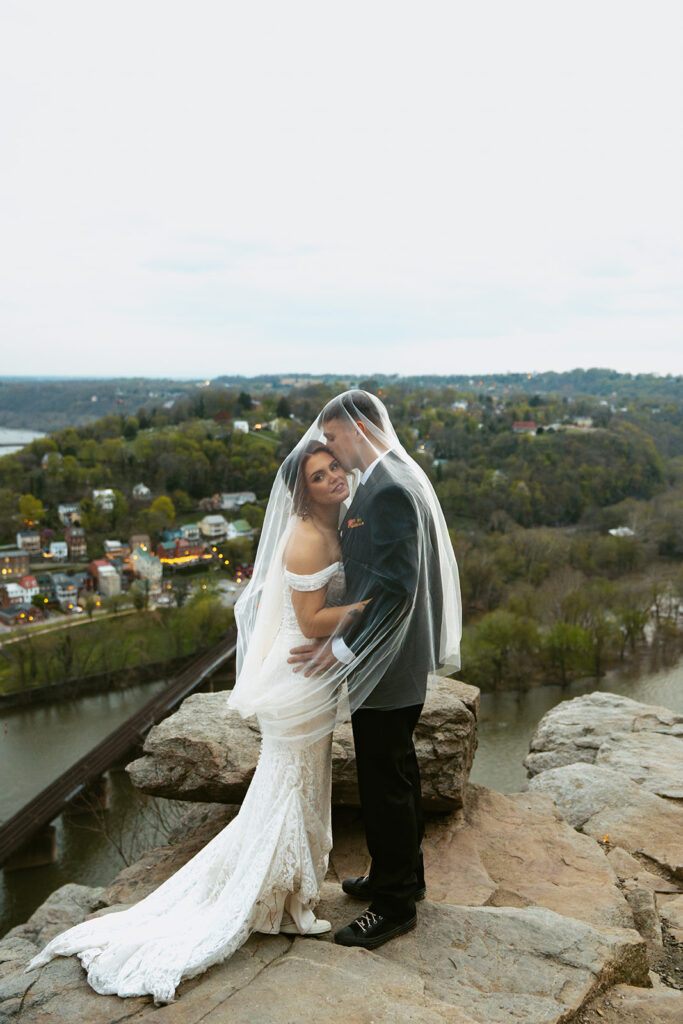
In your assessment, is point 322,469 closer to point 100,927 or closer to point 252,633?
point 252,633

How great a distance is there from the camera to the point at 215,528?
97.0 ft

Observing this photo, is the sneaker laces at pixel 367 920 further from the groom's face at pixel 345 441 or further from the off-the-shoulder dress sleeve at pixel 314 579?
the groom's face at pixel 345 441

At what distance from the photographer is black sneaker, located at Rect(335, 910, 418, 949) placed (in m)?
2.05

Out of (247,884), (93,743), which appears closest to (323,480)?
(247,884)

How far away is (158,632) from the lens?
22000 millimetres

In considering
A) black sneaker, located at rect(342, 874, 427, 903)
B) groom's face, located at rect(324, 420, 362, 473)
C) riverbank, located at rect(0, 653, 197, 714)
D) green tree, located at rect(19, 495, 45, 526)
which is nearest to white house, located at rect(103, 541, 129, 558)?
green tree, located at rect(19, 495, 45, 526)

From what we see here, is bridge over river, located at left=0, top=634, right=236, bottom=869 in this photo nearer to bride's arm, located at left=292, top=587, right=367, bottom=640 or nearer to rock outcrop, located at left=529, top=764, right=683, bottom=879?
rock outcrop, located at left=529, top=764, right=683, bottom=879

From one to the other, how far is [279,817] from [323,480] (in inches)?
39.0

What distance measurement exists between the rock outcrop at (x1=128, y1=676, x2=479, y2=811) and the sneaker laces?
102 centimetres

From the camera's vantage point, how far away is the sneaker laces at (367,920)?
2.07 meters

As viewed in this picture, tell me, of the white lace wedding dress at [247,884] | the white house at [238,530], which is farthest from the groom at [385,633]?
the white house at [238,530]

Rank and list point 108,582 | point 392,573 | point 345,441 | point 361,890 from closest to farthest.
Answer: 1. point 392,573
2. point 345,441
3. point 361,890
4. point 108,582

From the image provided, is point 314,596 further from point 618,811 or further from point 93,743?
point 93,743

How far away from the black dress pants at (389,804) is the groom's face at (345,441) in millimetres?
722
